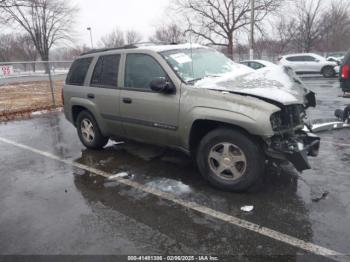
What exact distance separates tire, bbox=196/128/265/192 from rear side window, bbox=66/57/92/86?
2905mm

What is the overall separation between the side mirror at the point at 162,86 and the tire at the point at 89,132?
1.93m

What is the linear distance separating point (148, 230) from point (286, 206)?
5.14 feet

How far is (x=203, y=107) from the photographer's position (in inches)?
154

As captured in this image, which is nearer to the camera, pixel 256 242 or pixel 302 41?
pixel 256 242

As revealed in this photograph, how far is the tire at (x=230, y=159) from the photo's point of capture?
3674 millimetres

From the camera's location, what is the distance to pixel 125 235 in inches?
121

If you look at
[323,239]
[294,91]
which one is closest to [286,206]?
[323,239]

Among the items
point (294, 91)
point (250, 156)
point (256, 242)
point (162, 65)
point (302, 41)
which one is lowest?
point (256, 242)

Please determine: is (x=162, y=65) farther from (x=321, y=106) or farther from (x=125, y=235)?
(x=321, y=106)

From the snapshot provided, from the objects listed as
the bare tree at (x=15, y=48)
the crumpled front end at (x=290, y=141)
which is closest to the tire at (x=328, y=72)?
the crumpled front end at (x=290, y=141)

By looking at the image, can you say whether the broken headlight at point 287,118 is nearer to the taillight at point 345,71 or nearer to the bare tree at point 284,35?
the taillight at point 345,71

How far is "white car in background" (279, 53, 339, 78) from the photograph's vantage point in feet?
66.2

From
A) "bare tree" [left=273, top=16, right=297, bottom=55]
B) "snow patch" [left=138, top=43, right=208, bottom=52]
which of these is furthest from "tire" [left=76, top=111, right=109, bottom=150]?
"bare tree" [left=273, top=16, right=297, bottom=55]

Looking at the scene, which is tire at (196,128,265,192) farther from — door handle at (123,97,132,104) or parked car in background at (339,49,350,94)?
parked car in background at (339,49,350,94)
